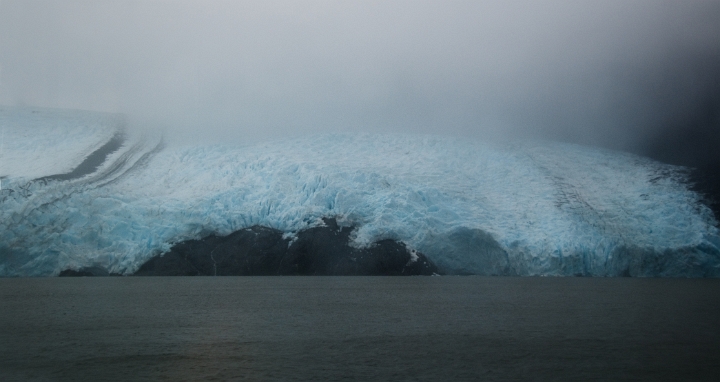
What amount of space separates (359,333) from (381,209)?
1377 centimetres

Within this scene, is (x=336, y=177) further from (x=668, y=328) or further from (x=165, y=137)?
(x=668, y=328)

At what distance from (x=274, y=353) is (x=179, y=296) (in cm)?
1019

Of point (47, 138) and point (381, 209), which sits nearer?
point (381, 209)

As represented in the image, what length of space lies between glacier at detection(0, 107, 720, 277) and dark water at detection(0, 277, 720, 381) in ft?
10.0

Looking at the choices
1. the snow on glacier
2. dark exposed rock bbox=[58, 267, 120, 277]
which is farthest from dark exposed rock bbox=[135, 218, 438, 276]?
the snow on glacier

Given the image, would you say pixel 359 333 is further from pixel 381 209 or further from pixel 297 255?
pixel 381 209

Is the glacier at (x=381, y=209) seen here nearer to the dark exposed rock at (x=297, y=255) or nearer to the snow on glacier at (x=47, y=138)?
the snow on glacier at (x=47, y=138)

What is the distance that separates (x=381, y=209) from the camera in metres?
28.3

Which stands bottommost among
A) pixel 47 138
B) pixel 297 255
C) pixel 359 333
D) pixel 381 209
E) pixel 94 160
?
pixel 297 255

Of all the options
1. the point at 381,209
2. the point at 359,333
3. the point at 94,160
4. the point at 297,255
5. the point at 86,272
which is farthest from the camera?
the point at 94,160

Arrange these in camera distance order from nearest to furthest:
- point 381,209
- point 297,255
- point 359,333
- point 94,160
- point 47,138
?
point 359,333 → point 297,255 → point 381,209 → point 94,160 → point 47,138

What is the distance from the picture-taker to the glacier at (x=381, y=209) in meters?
27.0

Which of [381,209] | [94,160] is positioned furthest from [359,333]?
[94,160]

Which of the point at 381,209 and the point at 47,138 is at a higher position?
the point at 47,138
